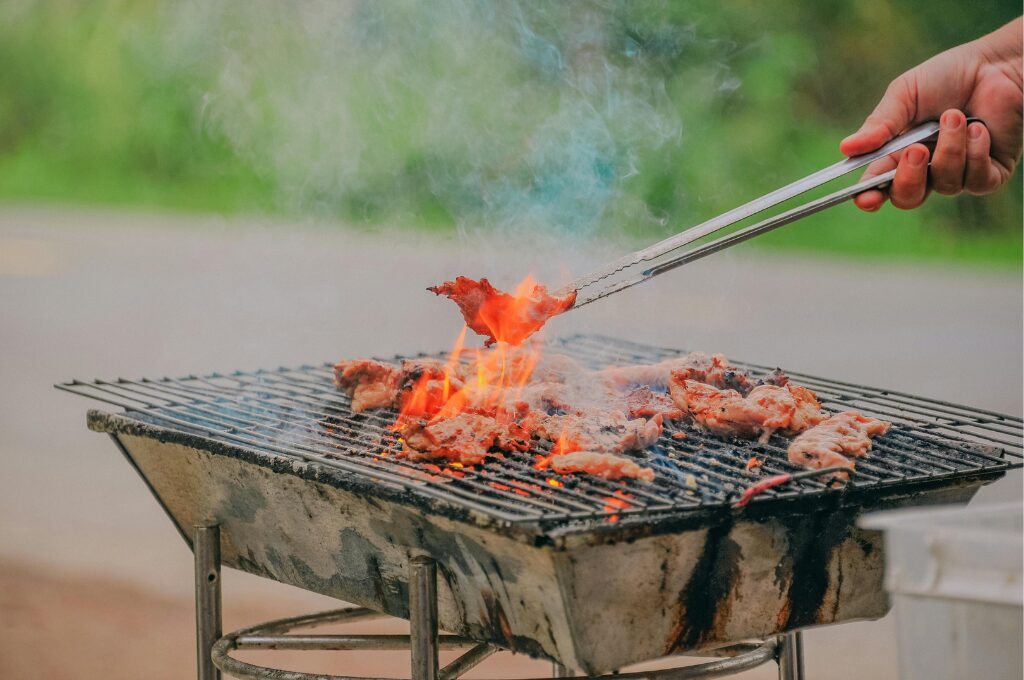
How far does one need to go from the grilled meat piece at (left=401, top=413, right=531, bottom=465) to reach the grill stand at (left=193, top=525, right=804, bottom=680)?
0.36m

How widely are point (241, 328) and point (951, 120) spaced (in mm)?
6798

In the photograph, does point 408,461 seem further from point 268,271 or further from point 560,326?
point 268,271

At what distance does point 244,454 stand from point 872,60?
7.21 m

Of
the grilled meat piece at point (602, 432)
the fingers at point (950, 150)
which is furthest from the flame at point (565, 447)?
the fingers at point (950, 150)

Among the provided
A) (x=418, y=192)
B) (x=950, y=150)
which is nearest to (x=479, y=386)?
(x=950, y=150)

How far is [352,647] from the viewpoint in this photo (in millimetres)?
3342

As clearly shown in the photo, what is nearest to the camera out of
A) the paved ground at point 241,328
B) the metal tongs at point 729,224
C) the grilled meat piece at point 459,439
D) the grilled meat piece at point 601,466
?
the grilled meat piece at point 601,466

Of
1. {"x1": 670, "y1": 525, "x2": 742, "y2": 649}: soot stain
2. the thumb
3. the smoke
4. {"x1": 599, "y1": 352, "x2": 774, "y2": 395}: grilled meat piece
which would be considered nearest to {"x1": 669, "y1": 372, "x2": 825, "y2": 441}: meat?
{"x1": 599, "y1": 352, "x2": 774, "y2": 395}: grilled meat piece

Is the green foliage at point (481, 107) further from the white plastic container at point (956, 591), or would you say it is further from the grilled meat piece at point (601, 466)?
the white plastic container at point (956, 591)

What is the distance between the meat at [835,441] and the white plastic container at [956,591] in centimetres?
36

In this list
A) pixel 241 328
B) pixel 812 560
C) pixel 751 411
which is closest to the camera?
pixel 812 560

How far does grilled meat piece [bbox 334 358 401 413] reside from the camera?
3.22 m

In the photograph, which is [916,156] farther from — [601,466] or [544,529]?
[544,529]

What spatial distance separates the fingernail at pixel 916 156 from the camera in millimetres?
3113
